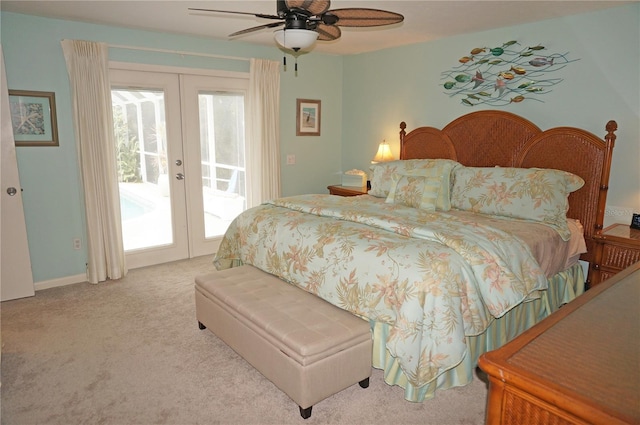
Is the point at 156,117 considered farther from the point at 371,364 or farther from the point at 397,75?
the point at 371,364

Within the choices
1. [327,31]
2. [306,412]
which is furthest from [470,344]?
[327,31]

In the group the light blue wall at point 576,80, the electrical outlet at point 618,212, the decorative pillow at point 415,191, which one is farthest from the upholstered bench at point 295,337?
the light blue wall at point 576,80

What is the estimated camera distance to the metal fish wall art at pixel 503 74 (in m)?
3.53

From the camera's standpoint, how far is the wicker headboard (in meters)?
3.25

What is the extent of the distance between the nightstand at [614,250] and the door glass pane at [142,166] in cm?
392

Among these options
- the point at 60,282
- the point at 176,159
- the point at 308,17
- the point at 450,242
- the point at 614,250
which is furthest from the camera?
the point at 176,159

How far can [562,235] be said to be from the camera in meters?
2.91

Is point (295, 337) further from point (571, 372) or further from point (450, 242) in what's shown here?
point (571, 372)

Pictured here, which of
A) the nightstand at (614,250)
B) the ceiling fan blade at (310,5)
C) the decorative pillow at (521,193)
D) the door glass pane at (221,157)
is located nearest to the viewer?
the ceiling fan blade at (310,5)

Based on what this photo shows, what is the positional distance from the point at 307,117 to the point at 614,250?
350cm

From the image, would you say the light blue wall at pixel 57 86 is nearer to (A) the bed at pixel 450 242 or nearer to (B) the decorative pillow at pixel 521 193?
(A) the bed at pixel 450 242

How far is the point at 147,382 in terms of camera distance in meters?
2.35

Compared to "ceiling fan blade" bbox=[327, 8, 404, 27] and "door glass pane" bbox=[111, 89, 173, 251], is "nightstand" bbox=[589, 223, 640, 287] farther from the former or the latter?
"door glass pane" bbox=[111, 89, 173, 251]

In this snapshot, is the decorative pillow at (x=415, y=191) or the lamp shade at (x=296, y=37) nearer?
the lamp shade at (x=296, y=37)
